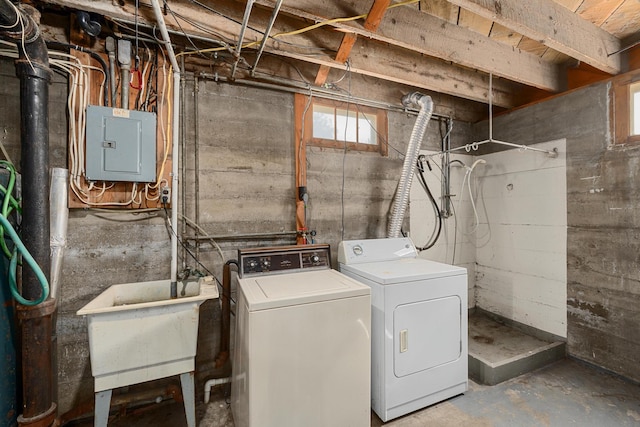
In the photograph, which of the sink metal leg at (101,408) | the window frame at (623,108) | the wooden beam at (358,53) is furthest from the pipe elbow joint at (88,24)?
the window frame at (623,108)

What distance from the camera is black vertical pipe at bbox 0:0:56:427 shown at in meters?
1.42

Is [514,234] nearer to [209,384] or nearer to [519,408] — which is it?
[519,408]

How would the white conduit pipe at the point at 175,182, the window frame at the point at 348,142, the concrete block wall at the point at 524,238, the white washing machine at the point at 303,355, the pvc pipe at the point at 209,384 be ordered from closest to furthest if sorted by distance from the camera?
the white washing machine at the point at 303,355 < the white conduit pipe at the point at 175,182 < the pvc pipe at the point at 209,384 < the window frame at the point at 348,142 < the concrete block wall at the point at 524,238

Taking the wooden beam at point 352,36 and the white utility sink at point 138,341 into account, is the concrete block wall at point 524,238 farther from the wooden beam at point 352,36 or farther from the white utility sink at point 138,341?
the white utility sink at point 138,341

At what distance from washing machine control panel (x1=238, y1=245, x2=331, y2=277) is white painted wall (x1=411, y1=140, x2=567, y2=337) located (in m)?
1.31

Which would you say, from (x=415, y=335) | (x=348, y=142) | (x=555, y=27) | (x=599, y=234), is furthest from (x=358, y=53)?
(x=599, y=234)

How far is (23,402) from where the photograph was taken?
1435 millimetres

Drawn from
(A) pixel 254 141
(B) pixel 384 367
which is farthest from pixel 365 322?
(A) pixel 254 141

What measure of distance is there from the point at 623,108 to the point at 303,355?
307cm

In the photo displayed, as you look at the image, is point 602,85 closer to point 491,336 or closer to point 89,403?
point 491,336

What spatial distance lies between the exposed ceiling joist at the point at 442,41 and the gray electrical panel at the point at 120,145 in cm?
109

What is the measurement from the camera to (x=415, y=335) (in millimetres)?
1799

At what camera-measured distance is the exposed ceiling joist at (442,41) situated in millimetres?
1682

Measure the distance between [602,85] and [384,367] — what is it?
9.47 feet
